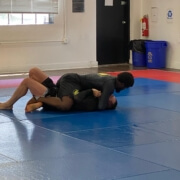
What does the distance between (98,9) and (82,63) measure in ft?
5.47

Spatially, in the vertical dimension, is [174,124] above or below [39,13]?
below

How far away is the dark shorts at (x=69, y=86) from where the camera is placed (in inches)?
306

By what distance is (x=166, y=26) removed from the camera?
1420 centimetres

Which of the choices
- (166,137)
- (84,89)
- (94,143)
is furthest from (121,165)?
(84,89)

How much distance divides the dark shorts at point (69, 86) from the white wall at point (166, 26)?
21.3 feet

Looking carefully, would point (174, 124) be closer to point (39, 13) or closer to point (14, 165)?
point (14, 165)

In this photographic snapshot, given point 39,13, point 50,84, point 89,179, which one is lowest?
point 89,179

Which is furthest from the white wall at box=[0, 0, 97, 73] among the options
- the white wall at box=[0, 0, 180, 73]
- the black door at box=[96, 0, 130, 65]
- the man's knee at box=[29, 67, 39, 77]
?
the man's knee at box=[29, 67, 39, 77]

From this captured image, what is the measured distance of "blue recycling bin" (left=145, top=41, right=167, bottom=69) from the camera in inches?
552

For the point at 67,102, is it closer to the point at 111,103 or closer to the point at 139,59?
the point at 111,103

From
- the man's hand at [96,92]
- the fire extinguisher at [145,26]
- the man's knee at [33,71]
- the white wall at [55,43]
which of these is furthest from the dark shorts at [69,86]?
the fire extinguisher at [145,26]

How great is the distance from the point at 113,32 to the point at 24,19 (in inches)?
122

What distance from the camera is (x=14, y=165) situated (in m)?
5.13

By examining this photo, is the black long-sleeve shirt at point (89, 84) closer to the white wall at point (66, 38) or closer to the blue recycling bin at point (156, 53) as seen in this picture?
the white wall at point (66, 38)
